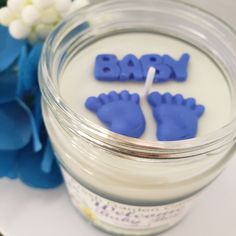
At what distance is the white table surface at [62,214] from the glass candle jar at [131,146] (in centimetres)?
2

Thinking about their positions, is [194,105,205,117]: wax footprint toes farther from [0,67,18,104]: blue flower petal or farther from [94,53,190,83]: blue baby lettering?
[0,67,18,104]: blue flower petal

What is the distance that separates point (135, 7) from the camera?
0.45 m

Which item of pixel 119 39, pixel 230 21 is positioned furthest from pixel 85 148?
pixel 230 21

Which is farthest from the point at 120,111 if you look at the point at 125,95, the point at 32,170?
the point at 32,170

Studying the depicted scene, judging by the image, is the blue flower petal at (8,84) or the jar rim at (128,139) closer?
the jar rim at (128,139)

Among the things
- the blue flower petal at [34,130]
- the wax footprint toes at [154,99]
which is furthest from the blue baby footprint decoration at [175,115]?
the blue flower petal at [34,130]

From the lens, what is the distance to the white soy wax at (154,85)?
382 millimetres

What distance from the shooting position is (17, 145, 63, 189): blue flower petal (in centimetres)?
44

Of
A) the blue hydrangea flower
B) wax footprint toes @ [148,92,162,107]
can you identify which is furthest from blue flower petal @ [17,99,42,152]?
wax footprint toes @ [148,92,162,107]

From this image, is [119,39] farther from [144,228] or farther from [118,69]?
[144,228]

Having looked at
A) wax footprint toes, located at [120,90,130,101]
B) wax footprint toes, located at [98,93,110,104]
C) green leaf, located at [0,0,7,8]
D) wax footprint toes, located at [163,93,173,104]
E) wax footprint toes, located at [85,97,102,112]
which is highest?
wax footprint toes, located at [163,93,173,104]

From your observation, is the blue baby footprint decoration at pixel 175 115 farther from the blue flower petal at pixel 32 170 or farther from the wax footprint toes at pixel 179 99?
the blue flower petal at pixel 32 170

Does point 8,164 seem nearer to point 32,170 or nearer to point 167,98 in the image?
point 32,170

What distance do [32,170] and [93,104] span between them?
106 millimetres
